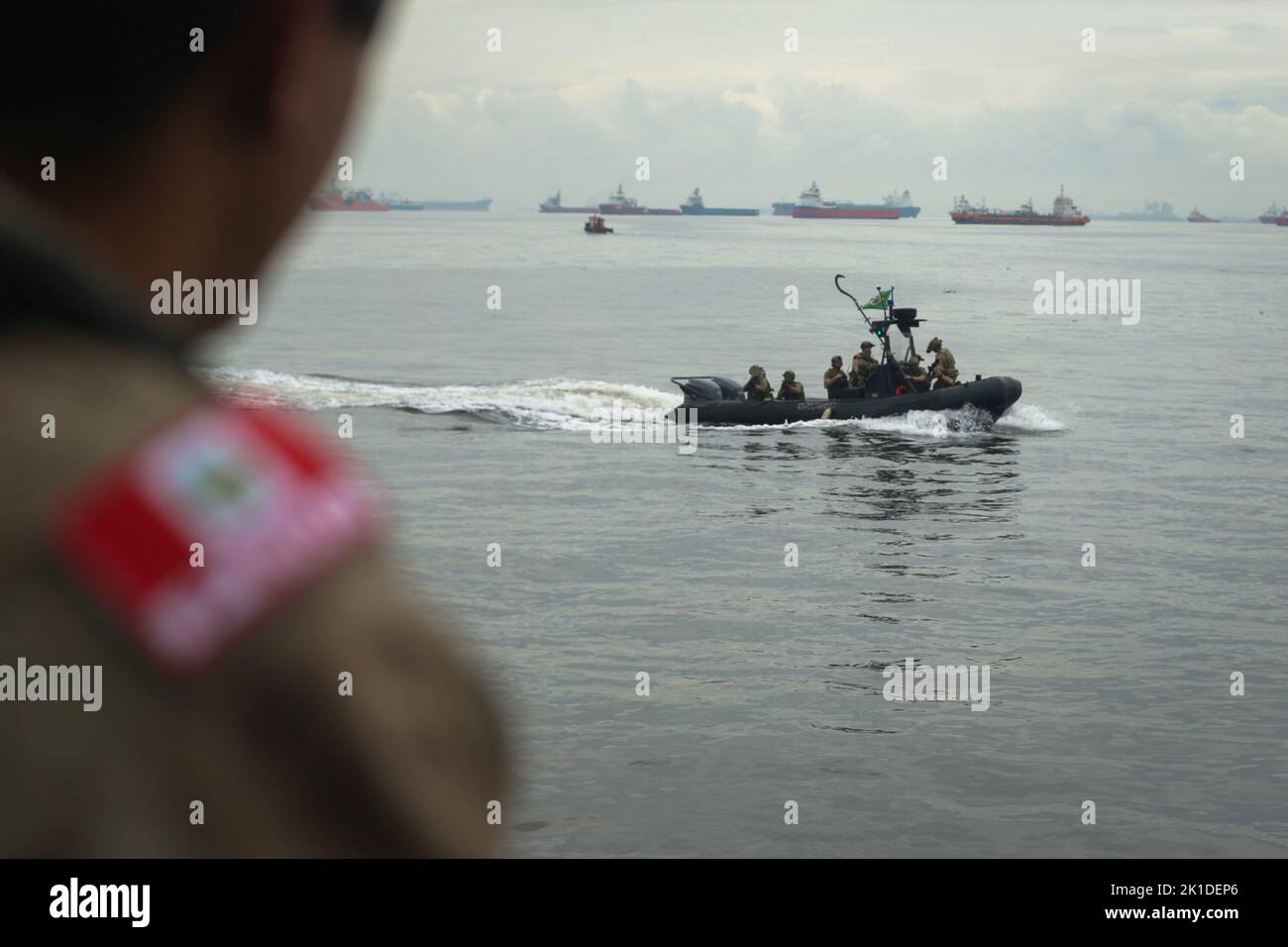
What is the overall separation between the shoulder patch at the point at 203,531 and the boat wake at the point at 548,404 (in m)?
38.3

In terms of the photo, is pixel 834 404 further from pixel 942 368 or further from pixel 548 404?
pixel 548 404

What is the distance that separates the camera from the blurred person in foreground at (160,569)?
0.70 meters

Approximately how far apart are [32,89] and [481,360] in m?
60.4

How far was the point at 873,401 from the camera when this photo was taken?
38000 mm

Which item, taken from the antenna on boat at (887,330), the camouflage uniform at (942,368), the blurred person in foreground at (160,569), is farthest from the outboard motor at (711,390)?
the blurred person in foreground at (160,569)

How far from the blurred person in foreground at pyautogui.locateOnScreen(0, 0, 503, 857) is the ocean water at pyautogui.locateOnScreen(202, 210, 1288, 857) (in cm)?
8

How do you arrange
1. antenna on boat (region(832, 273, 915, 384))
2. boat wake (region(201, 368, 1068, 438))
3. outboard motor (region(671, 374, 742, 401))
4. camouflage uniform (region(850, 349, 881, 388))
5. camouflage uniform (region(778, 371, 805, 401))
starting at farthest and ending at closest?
1. outboard motor (region(671, 374, 742, 401))
2. boat wake (region(201, 368, 1068, 438))
3. camouflage uniform (region(778, 371, 805, 401))
4. camouflage uniform (region(850, 349, 881, 388))
5. antenna on boat (region(832, 273, 915, 384))

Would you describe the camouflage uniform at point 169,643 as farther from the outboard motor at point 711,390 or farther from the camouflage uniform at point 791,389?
the outboard motor at point 711,390

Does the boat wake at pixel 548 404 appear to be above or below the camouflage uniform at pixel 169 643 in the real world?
above

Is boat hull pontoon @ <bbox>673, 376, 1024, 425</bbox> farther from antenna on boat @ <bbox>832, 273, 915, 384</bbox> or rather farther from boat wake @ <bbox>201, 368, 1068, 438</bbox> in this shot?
antenna on boat @ <bbox>832, 273, 915, 384</bbox>

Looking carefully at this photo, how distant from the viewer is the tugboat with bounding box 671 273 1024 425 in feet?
125

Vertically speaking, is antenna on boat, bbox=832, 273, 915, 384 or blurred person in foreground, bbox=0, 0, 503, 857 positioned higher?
antenna on boat, bbox=832, 273, 915, 384

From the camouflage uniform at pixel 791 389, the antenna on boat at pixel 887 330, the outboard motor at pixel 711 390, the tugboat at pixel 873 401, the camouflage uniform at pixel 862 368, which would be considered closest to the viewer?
the antenna on boat at pixel 887 330

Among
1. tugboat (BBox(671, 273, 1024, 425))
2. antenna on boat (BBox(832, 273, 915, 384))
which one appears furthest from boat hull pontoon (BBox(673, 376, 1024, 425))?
antenna on boat (BBox(832, 273, 915, 384))
